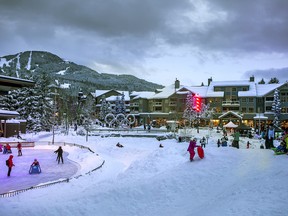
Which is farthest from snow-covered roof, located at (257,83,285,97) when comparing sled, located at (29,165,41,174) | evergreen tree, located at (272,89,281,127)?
sled, located at (29,165,41,174)

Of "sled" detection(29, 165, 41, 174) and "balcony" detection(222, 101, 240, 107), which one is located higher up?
"balcony" detection(222, 101, 240, 107)

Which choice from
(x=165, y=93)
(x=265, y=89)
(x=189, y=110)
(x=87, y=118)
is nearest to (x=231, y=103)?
(x=265, y=89)

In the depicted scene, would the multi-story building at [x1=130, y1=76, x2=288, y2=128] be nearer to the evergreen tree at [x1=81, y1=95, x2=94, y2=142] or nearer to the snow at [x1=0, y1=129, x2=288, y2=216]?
the evergreen tree at [x1=81, y1=95, x2=94, y2=142]

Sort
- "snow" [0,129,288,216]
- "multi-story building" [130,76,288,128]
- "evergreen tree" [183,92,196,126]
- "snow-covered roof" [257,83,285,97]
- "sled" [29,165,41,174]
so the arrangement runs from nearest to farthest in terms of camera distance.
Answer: "snow" [0,129,288,216] < "sled" [29,165,41,174] < "evergreen tree" [183,92,196,126] < "multi-story building" [130,76,288,128] < "snow-covered roof" [257,83,285,97]

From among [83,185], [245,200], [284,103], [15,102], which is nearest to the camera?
[245,200]

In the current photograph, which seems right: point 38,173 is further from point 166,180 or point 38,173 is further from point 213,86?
point 213,86

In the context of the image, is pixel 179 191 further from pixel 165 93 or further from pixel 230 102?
pixel 165 93

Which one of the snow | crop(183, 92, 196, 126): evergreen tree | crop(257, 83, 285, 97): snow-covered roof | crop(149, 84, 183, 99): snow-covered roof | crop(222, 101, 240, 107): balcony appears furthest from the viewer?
crop(149, 84, 183, 99): snow-covered roof

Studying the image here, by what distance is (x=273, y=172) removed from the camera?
14211mm

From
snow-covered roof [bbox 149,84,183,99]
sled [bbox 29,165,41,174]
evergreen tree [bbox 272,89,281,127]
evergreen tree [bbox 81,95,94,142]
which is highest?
snow-covered roof [bbox 149,84,183,99]

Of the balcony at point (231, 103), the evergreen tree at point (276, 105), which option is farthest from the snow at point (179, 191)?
the balcony at point (231, 103)

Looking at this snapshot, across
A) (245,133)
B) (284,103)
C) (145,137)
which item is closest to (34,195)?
(145,137)

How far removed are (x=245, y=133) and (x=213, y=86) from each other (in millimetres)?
29470

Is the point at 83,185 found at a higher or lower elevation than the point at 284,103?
lower
